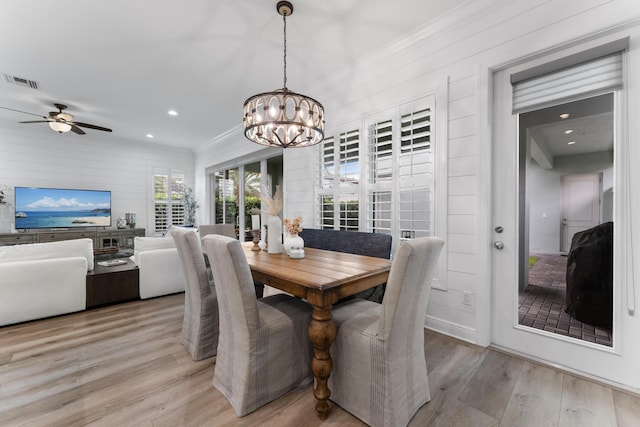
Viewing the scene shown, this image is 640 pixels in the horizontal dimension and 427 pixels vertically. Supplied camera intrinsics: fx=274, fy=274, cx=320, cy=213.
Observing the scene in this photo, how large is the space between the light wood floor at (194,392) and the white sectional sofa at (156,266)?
3.50 feet

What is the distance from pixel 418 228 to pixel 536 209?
0.93 meters

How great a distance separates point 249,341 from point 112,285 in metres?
2.69

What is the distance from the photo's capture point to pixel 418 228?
8.89 ft

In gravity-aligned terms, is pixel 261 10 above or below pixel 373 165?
above

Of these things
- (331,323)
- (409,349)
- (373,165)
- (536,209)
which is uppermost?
(373,165)

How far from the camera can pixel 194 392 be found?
1.72 metres

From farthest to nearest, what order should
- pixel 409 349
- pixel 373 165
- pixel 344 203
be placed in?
pixel 344 203
pixel 373 165
pixel 409 349

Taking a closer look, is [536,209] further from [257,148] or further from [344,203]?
[257,148]

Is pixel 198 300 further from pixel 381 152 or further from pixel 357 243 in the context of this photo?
pixel 381 152

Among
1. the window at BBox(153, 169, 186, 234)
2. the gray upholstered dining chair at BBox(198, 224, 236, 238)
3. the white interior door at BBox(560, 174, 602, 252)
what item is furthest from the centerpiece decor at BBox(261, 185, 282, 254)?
the window at BBox(153, 169, 186, 234)

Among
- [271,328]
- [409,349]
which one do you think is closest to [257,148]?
[271,328]

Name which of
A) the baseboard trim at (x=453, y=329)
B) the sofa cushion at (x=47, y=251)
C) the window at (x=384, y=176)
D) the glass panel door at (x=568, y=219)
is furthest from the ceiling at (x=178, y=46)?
the baseboard trim at (x=453, y=329)

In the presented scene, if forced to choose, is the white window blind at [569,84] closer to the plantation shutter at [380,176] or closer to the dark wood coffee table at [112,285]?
the plantation shutter at [380,176]

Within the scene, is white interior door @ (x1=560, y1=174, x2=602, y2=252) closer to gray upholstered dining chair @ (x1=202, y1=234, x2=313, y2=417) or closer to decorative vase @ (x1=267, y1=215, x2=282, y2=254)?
gray upholstered dining chair @ (x1=202, y1=234, x2=313, y2=417)
